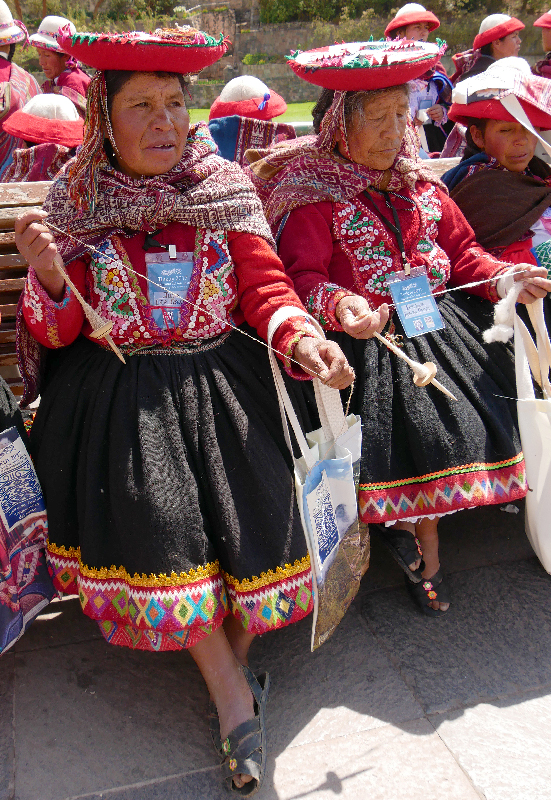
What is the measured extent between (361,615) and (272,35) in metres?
37.6

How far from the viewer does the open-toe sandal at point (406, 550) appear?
2.31 meters

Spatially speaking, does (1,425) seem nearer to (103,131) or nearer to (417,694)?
(103,131)

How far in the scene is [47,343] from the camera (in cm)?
197

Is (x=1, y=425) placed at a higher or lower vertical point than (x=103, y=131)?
lower

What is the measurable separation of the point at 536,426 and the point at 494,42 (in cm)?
442

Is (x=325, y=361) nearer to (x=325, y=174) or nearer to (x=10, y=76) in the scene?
(x=325, y=174)

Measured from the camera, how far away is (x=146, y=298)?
6.38 ft

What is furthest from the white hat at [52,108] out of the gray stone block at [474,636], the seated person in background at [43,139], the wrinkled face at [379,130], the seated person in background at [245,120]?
the gray stone block at [474,636]

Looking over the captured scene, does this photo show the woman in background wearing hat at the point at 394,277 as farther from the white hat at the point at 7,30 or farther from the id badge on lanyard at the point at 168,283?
the white hat at the point at 7,30

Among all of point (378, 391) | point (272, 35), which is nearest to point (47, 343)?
point (378, 391)

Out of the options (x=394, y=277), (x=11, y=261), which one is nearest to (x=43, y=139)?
(x=11, y=261)

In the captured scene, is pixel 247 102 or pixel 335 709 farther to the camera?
pixel 247 102

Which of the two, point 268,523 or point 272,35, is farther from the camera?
point 272,35

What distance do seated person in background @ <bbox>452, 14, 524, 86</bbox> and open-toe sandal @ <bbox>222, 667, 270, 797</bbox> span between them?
4909 millimetres
